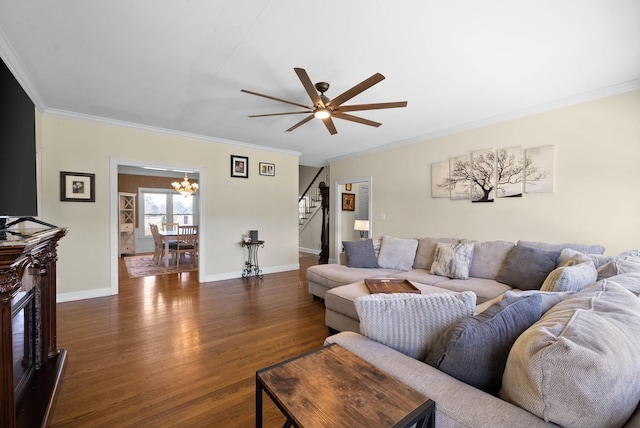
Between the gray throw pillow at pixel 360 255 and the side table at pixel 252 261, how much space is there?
6.51ft

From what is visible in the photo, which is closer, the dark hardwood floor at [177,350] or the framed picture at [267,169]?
the dark hardwood floor at [177,350]

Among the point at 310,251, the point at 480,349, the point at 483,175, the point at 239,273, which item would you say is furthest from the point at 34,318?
the point at 310,251

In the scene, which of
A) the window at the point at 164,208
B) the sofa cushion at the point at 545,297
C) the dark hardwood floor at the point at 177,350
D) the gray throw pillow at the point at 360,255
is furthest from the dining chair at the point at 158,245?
the sofa cushion at the point at 545,297

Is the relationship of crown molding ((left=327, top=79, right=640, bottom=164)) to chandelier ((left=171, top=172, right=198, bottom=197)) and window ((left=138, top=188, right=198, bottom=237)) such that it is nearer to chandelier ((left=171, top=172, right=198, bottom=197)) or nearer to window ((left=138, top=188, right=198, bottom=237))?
chandelier ((left=171, top=172, right=198, bottom=197))

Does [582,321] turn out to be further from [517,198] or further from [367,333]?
[517,198]

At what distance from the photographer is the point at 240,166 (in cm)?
518

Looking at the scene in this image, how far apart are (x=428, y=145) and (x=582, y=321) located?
4.23 meters

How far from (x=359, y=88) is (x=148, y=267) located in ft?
19.9

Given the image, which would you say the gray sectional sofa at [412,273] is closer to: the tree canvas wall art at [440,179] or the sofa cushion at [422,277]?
the sofa cushion at [422,277]

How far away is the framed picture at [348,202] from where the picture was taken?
23.7 ft

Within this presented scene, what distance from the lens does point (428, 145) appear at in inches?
181

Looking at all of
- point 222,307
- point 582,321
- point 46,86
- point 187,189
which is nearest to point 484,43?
point 582,321

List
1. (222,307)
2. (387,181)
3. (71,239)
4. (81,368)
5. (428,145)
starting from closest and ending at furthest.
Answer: (81,368) → (222,307) → (71,239) → (428,145) → (387,181)

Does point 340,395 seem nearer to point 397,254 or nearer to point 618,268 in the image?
point 618,268
